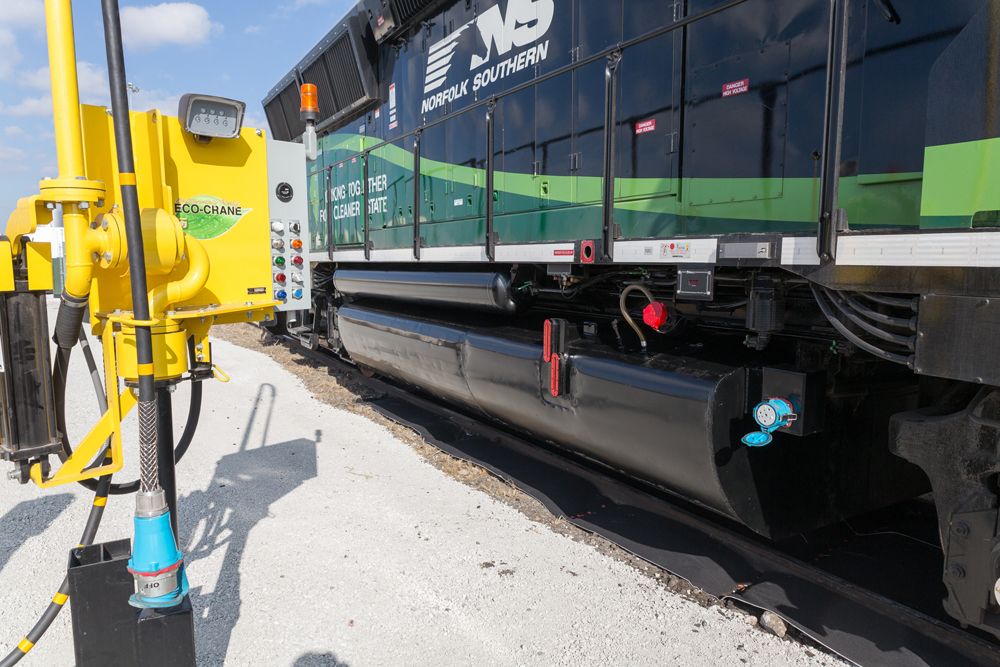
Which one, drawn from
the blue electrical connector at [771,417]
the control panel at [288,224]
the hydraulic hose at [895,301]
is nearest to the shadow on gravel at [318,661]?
the control panel at [288,224]

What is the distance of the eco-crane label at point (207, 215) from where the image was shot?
7.71 feet

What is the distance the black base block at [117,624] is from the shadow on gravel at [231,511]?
0.50m

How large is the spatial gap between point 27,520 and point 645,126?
418cm

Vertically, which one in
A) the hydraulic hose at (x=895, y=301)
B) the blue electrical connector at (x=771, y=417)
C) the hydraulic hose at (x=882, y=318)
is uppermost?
the hydraulic hose at (x=895, y=301)

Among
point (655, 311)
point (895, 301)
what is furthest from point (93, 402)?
point (895, 301)

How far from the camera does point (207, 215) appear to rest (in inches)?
95.1

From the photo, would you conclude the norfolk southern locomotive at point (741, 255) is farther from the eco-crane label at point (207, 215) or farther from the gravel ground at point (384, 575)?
the eco-crane label at point (207, 215)

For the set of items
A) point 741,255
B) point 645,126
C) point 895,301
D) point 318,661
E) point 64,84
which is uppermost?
point 645,126

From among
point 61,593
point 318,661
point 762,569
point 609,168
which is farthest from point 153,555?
point 762,569

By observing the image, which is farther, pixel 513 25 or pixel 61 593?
pixel 513 25

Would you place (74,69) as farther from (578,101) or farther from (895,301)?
(578,101)

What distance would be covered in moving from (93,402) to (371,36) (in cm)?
503

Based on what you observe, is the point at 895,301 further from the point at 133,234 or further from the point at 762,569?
the point at 133,234

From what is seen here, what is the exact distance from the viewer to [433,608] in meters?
2.81
